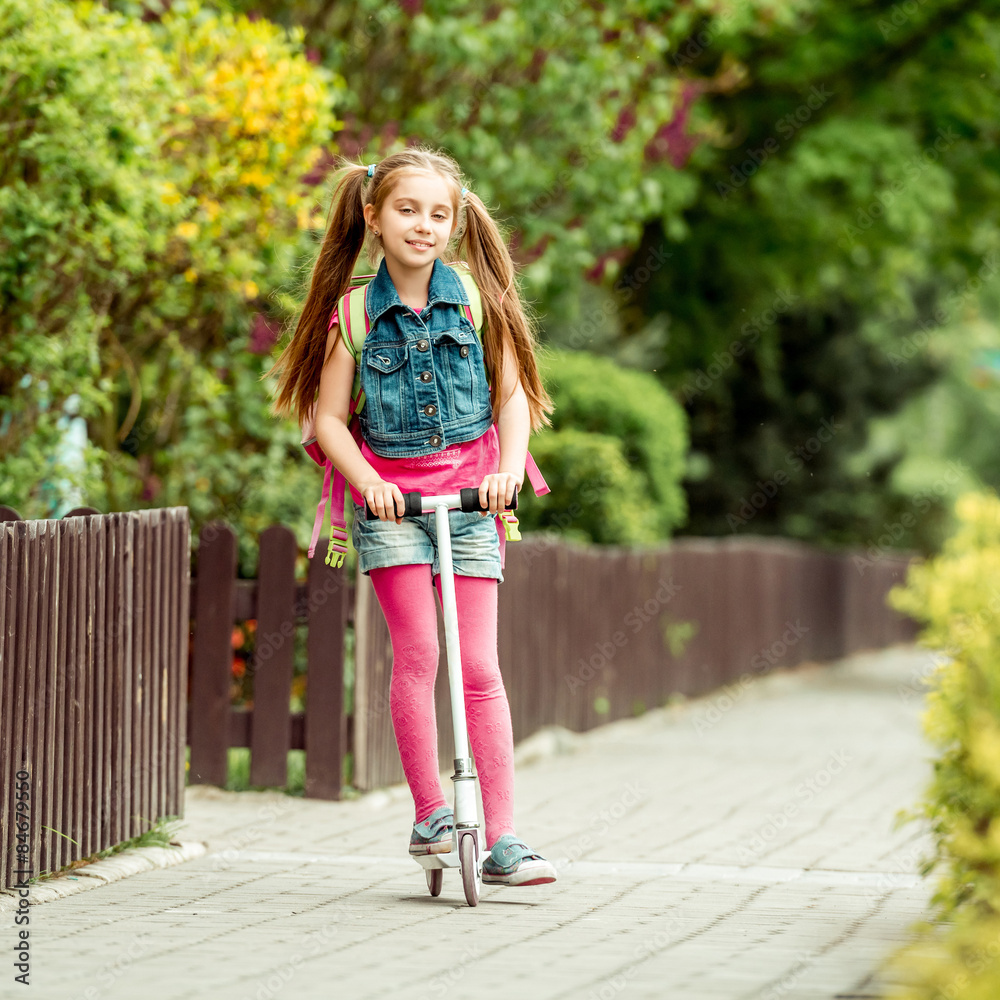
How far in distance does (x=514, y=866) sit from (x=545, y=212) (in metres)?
7.65

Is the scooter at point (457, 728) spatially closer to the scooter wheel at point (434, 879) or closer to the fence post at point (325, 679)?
the scooter wheel at point (434, 879)

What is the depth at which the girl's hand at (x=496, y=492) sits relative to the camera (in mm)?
4152

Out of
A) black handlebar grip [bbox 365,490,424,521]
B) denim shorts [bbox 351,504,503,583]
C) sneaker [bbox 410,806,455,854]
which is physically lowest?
sneaker [bbox 410,806,455,854]

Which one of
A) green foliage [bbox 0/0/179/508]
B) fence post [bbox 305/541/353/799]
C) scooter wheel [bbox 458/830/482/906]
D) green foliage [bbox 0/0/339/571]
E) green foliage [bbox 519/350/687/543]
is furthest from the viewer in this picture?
green foliage [bbox 519/350/687/543]

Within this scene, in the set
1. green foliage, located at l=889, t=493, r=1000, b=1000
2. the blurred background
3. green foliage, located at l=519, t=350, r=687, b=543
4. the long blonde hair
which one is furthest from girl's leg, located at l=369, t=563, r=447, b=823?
green foliage, located at l=519, t=350, r=687, b=543

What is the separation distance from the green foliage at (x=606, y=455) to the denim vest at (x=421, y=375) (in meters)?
6.49

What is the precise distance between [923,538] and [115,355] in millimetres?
22107

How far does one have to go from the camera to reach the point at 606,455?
11.2 metres

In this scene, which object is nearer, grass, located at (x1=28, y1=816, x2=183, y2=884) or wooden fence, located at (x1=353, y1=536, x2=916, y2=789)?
grass, located at (x1=28, y1=816, x2=183, y2=884)

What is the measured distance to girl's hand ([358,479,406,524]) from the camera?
13.5 feet

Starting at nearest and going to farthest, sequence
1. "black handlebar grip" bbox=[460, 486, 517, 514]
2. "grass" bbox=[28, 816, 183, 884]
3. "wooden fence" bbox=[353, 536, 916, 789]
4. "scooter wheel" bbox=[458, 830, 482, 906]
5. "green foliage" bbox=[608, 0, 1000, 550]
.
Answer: "scooter wheel" bbox=[458, 830, 482, 906]
"black handlebar grip" bbox=[460, 486, 517, 514]
"grass" bbox=[28, 816, 183, 884]
"wooden fence" bbox=[353, 536, 916, 789]
"green foliage" bbox=[608, 0, 1000, 550]

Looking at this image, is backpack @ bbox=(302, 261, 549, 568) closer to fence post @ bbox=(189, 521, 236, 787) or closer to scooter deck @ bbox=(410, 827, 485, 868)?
scooter deck @ bbox=(410, 827, 485, 868)

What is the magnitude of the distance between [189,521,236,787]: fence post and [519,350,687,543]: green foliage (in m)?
4.53

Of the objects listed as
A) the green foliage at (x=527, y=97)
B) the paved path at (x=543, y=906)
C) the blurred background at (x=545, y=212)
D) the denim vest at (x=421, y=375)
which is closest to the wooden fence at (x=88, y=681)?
the paved path at (x=543, y=906)
